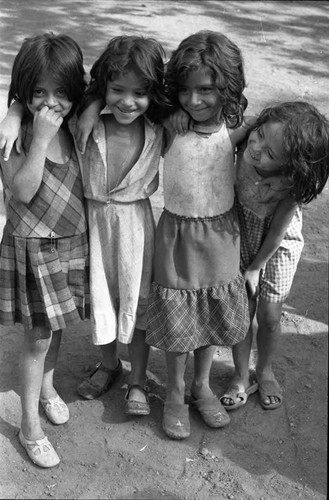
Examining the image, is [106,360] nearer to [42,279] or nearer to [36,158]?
[42,279]

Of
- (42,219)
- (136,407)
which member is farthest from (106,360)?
(42,219)

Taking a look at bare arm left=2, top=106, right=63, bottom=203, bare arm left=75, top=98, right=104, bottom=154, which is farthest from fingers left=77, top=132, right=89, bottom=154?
bare arm left=2, top=106, right=63, bottom=203

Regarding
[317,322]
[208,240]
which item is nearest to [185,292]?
[208,240]

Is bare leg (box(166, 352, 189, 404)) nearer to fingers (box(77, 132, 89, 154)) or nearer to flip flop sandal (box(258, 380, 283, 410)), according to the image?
flip flop sandal (box(258, 380, 283, 410))

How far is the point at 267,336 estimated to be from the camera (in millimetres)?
2951

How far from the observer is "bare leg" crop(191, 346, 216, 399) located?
2895 mm

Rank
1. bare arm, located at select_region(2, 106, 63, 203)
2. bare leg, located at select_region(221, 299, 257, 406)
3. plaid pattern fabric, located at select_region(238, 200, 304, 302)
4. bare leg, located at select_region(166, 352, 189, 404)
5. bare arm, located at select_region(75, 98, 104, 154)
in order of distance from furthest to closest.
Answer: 1. bare leg, located at select_region(221, 299, 257, 406)
2. bare leg, located at select_region(166, 352, 189, 404)
3. plaid pattern fabric, located at select_region(238, 200, 304, 302)
4. bare arm, located at select_region(75, 98, 104, 154)
5. bare arm, located at select_region(2, 106, 63, 203)

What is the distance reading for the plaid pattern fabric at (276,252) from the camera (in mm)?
2693

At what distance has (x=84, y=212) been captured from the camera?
2607 mm

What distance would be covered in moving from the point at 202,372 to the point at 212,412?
6.4 inches

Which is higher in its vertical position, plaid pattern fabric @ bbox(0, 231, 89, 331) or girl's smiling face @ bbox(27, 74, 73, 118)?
girl's smiling face @ bbox(27, 74, 73, 118)

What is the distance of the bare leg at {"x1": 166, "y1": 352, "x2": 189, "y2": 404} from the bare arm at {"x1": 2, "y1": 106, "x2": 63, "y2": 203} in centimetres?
85

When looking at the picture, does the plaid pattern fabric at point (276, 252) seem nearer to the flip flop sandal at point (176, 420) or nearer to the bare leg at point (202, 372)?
the bare leg at point (202, 372)

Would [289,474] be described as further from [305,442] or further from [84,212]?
[84,212]
